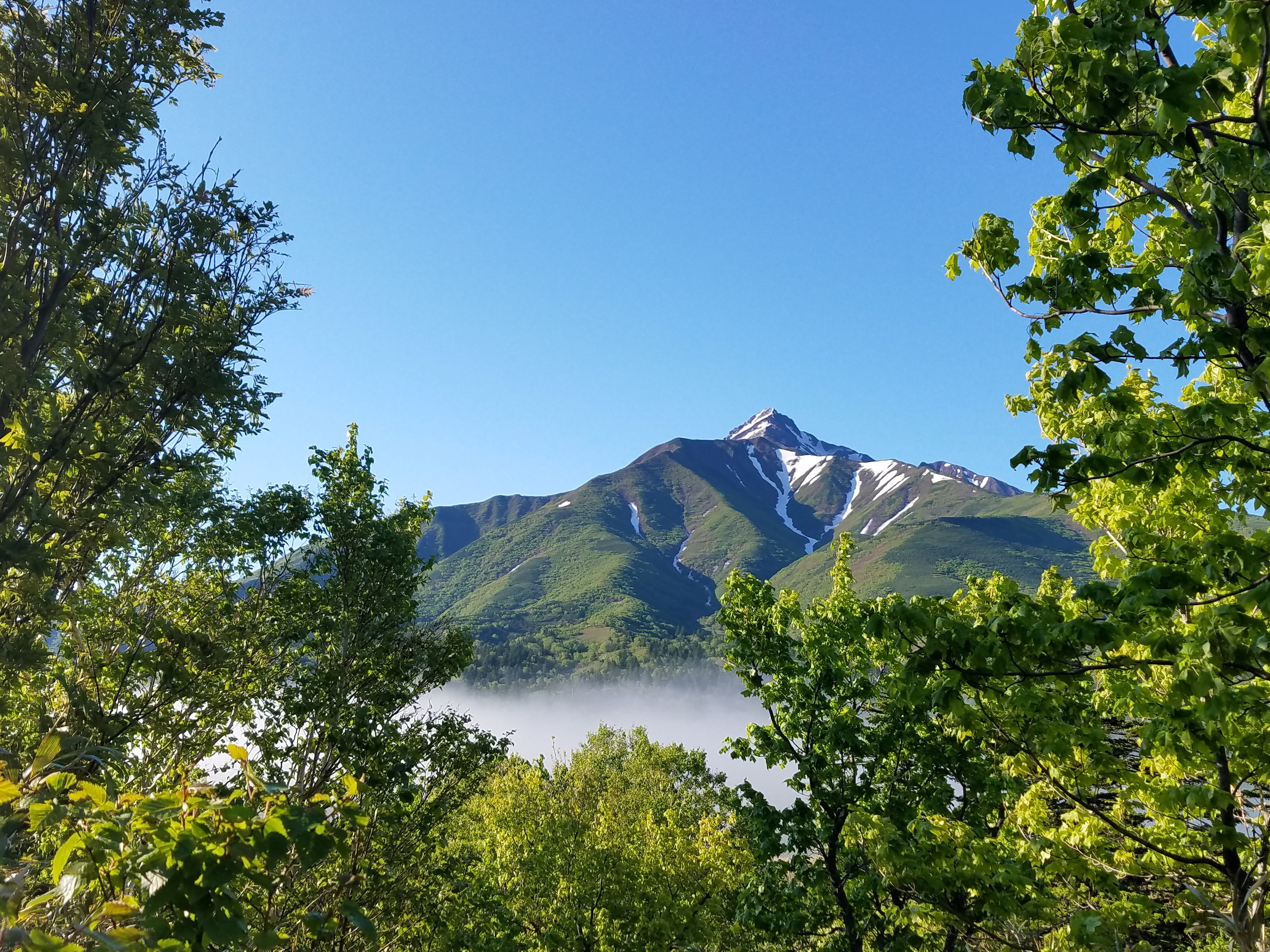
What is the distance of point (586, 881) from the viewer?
2683cm

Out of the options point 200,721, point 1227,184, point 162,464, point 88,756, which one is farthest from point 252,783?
point 200,721

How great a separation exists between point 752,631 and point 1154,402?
279 inches

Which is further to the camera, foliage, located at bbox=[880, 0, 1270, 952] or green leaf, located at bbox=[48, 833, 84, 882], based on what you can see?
foliage, located at bbox=[880, 0, 1270, 952]

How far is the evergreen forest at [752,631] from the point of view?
4.58 meters

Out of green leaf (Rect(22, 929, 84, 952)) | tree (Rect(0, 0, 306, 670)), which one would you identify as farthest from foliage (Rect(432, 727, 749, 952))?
green leaf (Rect(22, 929, 84, 952))

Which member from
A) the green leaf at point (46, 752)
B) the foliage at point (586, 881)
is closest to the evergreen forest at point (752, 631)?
the green leaf at point (46, 752)

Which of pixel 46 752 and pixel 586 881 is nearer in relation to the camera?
pixel 46 752

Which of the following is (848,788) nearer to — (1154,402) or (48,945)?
(1154,402)

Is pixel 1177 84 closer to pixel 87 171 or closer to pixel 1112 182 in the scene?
pixel 1112 182

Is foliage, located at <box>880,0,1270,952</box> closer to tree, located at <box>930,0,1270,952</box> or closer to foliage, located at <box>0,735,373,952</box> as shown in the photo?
tree, located at <box>930,0,1270,952</box>

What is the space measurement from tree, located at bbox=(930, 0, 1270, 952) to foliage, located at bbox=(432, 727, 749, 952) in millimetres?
15536

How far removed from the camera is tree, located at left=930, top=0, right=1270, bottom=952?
194 inches

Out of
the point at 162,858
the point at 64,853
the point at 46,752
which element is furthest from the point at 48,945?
the point at 46,752

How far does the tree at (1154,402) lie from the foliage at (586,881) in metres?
15.5
